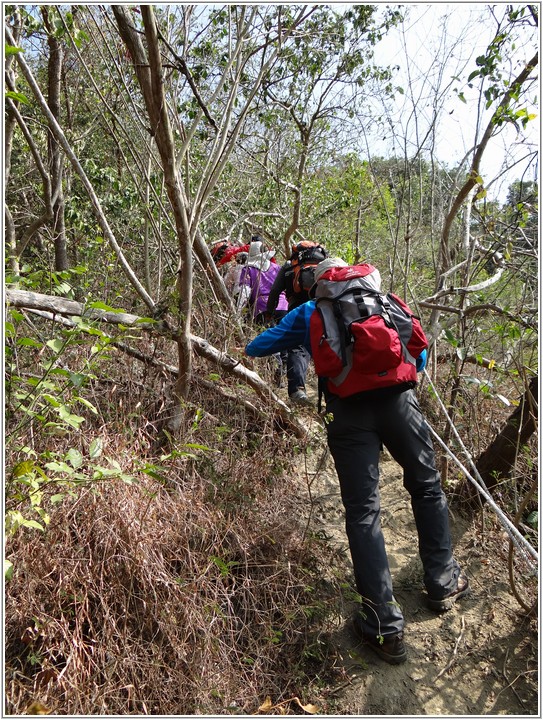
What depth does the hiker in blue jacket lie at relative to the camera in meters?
2.63

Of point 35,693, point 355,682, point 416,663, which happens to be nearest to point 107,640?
point 35,693

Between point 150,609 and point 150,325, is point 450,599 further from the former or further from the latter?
point 150,325

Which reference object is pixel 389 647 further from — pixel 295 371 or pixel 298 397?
pixel 295 371

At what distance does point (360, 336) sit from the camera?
264 cm

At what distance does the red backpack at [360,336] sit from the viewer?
2645 mm

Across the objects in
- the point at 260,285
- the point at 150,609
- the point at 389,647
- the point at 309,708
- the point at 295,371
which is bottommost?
the point at 309,708

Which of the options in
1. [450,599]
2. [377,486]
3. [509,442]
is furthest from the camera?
[509,442]

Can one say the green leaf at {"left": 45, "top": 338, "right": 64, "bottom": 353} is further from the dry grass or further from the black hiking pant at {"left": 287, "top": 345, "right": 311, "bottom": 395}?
the black hiking pant at {"left": 287, "top": 345, "right": 311, "bottom": 395}

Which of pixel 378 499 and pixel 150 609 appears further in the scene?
pixel 378 499

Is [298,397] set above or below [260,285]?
below

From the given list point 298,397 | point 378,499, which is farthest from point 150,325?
point 298,397

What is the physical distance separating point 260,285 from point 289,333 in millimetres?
2259

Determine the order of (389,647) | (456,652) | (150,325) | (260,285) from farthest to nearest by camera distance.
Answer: (260,285) → (150,325) → (456,652) → (389,647)

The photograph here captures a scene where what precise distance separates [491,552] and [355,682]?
1.33m
